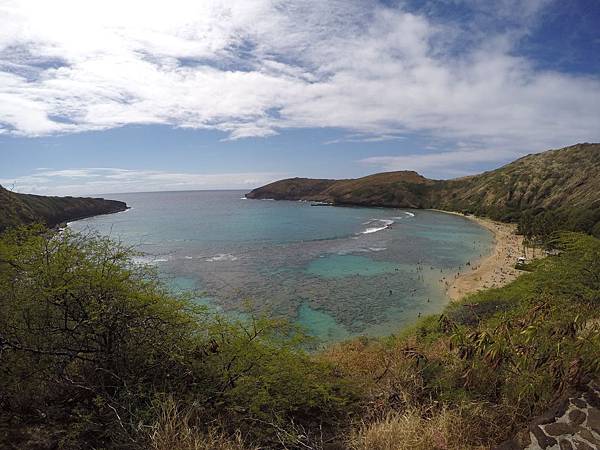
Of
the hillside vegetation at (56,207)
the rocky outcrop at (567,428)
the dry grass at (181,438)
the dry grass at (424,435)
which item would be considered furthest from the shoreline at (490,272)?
the hillside vegetation at (56,207)

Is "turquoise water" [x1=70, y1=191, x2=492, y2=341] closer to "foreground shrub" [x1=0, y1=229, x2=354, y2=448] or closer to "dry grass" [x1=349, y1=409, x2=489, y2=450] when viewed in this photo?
"foreground shrub" [x1=0, y1=229, x2=354, y2=448]

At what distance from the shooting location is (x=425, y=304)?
29.7 metres

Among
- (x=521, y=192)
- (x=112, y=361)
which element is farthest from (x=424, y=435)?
(x=521, y=192)

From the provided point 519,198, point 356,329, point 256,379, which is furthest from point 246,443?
point 519,198

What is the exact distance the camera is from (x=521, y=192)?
106000 mm

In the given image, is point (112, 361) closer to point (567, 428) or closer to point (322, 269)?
point (567, 428)

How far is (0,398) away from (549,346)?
30.1 feet

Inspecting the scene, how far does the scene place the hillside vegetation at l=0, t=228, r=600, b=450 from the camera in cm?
509

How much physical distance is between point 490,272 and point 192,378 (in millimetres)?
40946

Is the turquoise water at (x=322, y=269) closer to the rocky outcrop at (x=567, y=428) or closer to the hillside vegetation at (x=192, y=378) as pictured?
the hillside vegetation at (x=192, y=378)

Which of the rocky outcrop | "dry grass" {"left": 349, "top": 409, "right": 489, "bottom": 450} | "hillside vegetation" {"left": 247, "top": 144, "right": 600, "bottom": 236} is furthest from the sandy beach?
the rocky outcrop

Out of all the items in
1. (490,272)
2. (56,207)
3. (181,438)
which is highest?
Answer: (56,207)

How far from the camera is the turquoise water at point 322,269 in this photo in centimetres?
2717

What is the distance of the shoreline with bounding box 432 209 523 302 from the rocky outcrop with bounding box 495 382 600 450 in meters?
27.7
